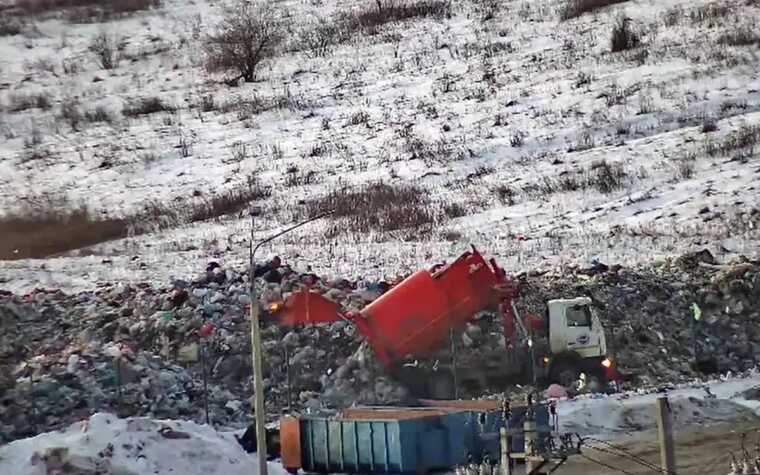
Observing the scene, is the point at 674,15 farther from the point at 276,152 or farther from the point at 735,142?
the point at 276,152

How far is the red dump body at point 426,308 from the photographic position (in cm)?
2756

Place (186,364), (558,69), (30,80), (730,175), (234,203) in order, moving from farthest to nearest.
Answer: (30,80), (558,69), (234,203), (730,175), (186,364)

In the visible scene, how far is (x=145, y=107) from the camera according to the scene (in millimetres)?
56938

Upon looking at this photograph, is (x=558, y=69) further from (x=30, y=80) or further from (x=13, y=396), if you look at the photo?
(x=13, y=396)

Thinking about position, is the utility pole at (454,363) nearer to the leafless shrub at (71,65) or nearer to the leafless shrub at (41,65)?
the leafless shrub at (71,65)

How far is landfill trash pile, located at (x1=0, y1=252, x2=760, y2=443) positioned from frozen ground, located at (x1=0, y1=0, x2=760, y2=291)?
304 cm

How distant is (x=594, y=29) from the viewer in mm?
54562

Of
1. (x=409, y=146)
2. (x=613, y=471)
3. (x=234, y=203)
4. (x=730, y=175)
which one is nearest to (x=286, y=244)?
(x=234, y=203)

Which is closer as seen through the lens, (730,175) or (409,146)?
(730,175)

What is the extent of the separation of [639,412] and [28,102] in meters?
40.4

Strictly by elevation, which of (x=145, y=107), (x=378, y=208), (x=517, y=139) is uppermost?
(x=145, y=107)

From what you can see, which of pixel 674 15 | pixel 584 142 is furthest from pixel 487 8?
pixel 584 142

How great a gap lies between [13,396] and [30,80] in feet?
123

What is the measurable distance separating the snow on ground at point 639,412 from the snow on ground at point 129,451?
6.77 metres
